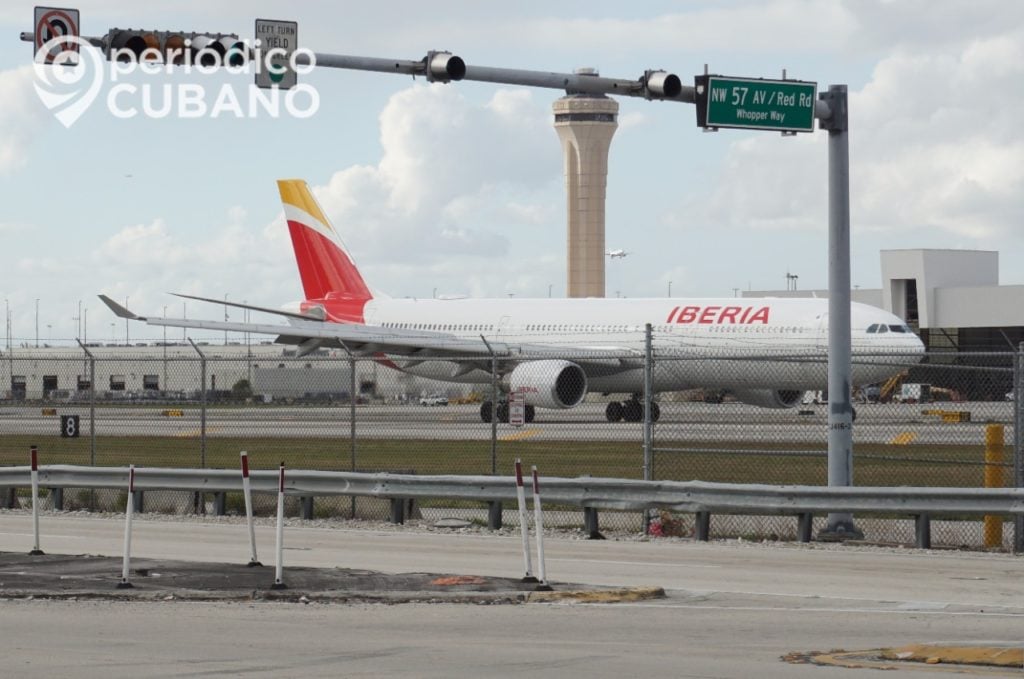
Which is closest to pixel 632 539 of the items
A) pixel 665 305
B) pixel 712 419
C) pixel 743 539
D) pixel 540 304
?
pixel 743 539

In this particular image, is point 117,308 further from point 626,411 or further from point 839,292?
point 839,292

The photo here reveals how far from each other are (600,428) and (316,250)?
20.0 metres

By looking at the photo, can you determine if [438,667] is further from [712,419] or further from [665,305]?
[665,305]

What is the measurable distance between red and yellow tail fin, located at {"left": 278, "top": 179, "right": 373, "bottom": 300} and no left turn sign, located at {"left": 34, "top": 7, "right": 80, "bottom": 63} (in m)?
35.7

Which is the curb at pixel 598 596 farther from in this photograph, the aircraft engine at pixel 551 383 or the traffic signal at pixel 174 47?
the aircraft engine at pixel 551 383

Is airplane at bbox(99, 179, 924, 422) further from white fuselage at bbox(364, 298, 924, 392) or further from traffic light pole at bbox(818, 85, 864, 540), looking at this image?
traffic light pole at bbox(818, 85, 864, 540)

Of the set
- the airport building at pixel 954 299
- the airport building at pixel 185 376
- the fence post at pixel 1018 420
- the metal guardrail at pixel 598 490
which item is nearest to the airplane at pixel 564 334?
the airport building at pixel 185 376

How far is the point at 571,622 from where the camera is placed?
1191 centimetres

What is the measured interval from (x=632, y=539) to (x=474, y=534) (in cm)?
180

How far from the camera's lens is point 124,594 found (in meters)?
13.3

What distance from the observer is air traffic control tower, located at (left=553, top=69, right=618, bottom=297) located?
545ft

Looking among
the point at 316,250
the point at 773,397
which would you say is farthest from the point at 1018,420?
the point at 316,250

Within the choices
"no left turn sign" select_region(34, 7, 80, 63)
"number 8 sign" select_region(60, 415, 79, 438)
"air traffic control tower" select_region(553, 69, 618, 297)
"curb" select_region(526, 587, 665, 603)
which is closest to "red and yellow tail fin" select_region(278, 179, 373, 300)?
"number 8 sign" select_region(60, 415, 79, 438)

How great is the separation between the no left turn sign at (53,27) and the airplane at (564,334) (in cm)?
1666
